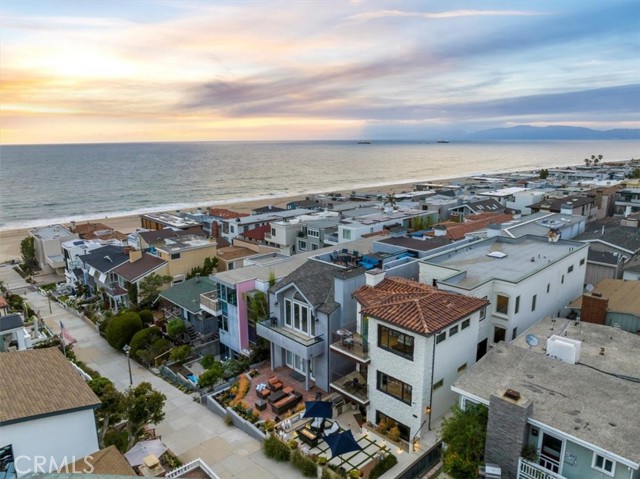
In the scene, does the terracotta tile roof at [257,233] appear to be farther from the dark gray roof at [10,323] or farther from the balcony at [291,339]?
the dark gray roof at [10,323]

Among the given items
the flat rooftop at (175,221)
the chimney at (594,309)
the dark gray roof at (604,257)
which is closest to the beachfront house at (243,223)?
the flat rooftop at (175,221)

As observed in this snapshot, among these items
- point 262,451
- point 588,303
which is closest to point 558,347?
point 588,303

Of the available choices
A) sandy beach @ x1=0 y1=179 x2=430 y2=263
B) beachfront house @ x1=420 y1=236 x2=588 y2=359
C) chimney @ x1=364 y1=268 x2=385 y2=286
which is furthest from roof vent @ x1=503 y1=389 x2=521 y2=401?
sandy beach @ x1=0 y1=179 x2=430 y2=263

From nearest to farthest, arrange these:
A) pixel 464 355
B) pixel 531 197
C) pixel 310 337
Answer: pixel 464 355, pixel 310 337, pixel 531 197

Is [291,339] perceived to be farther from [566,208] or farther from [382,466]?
[566,208]

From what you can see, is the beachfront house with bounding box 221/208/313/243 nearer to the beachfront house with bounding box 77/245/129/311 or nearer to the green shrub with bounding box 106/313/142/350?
the beachfront house with bounding box 77/245/129/311

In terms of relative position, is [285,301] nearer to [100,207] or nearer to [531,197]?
[531,197]
